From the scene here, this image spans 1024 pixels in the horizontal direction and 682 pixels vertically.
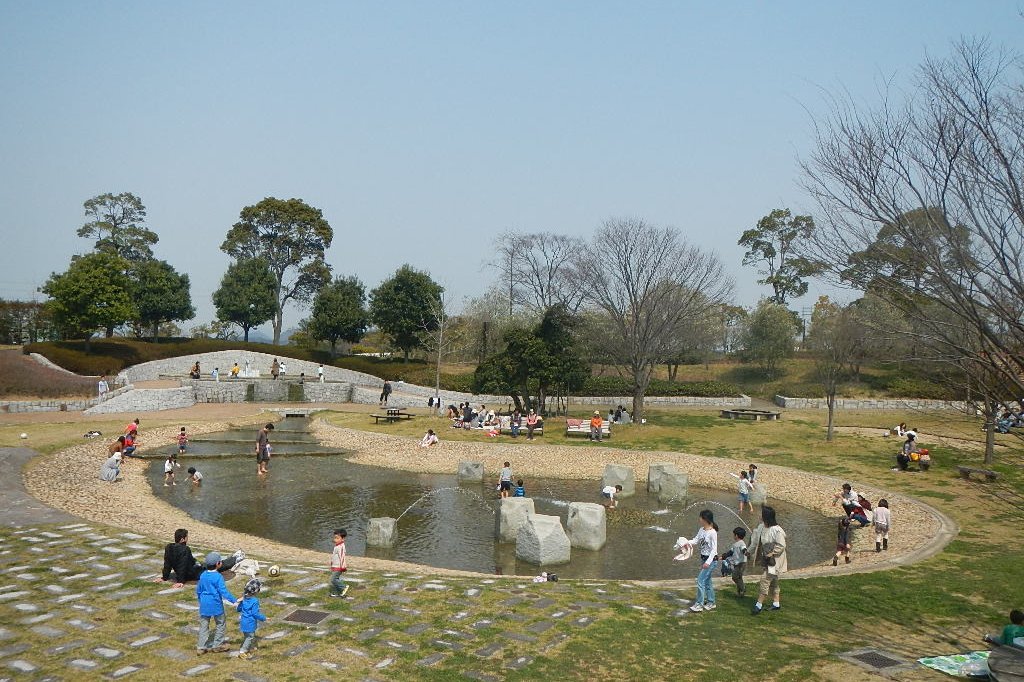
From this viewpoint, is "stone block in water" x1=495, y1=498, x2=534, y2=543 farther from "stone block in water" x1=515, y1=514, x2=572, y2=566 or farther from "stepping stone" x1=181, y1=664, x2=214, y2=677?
"stepping stone" x1=181, y1=664, x2=214, y2=677

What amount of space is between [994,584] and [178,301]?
6512 centimetres

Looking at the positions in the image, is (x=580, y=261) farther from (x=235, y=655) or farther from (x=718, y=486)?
(x=235, y=655)

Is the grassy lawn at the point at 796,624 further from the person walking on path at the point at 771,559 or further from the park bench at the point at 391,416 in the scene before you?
the park bench at the point at 391,416

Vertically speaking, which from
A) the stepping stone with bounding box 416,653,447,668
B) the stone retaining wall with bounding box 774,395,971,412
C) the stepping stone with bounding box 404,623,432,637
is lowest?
the stepping stone with bounding box 416,653,447,668

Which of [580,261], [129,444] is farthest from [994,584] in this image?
[580,261]

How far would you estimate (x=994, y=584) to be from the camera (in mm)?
12773

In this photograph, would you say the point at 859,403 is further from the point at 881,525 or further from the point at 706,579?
the point at 706,579

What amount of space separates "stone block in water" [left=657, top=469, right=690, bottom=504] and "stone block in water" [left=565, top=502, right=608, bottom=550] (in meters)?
6.21

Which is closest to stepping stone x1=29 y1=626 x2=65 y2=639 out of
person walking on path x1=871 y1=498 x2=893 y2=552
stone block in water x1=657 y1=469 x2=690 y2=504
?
person walking on path x1=871 y1=498 x2=893 y2=552

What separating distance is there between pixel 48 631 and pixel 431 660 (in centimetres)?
582

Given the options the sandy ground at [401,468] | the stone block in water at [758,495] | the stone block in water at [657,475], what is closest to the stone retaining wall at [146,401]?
the sandy ground at [401,468]

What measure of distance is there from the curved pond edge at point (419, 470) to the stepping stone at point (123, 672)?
190 inches

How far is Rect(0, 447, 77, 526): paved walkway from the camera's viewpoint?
15896 millimetres

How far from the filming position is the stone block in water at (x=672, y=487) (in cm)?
2199
